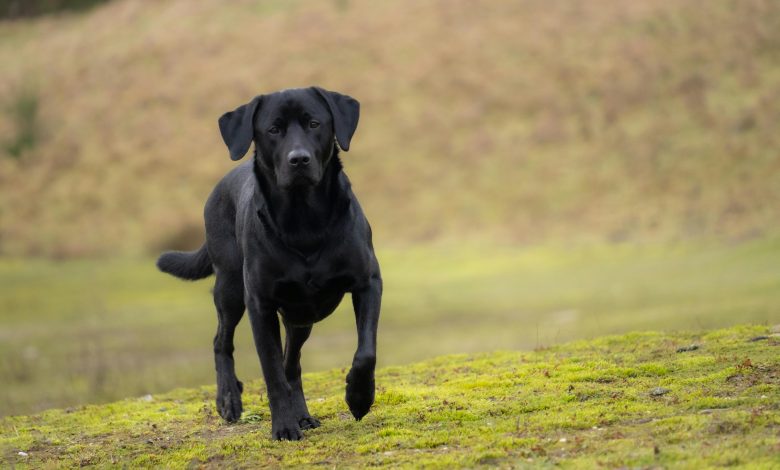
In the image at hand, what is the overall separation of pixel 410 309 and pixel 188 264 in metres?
26.1

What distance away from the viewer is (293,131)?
8.48 meters

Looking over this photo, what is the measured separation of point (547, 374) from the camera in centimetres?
1042

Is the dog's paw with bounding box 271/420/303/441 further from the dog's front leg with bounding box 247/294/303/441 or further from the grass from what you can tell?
the grass

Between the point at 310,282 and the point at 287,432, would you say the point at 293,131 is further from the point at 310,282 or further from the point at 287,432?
the point at 287,432

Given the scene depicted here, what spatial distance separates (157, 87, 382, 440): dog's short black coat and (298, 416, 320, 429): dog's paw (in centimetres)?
1

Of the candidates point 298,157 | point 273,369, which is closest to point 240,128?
point 298,157

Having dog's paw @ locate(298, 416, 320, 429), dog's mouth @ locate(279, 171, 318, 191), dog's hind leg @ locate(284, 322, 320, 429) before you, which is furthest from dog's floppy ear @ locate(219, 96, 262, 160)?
dog's paw @ locate(298, 416, 320, 429)

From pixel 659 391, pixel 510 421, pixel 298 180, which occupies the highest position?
pixel 298 180

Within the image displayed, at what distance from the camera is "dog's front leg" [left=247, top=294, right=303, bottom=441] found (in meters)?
8.71

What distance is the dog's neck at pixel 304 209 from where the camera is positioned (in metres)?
8.70

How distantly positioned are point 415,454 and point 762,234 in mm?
39373

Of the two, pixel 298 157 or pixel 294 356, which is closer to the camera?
pixel 298 157

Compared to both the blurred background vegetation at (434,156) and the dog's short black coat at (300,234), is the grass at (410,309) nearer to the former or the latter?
the blurred background vegetation at (434,156)

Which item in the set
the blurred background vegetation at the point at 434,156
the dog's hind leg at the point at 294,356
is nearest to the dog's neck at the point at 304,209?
the dog's hind leg at the point at 294,356
